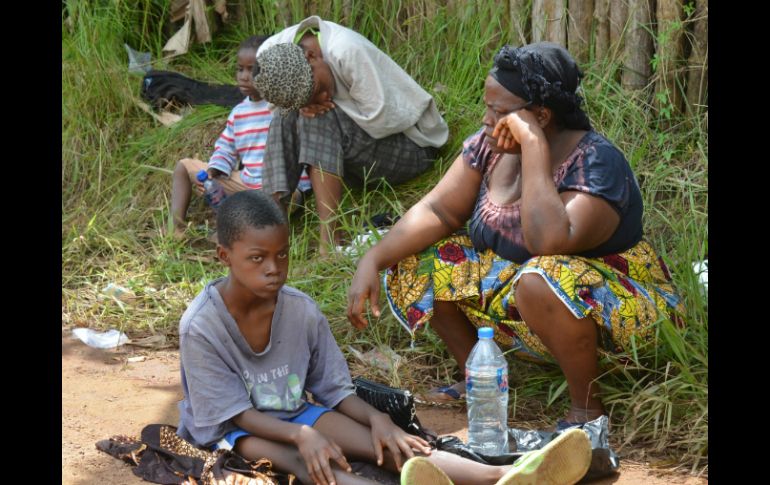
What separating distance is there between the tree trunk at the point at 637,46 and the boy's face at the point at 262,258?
2.80 meters

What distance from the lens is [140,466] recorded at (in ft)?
10.7

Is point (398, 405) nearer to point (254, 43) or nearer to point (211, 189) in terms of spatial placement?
point (211, 189)

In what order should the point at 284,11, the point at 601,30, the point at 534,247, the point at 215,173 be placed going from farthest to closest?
the point at 284,11
the point at 215,173
the point at 601,30
the point at 534,247

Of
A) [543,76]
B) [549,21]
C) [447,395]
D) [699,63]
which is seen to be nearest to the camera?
[543,76]

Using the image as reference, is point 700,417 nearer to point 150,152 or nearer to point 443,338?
point 443,338

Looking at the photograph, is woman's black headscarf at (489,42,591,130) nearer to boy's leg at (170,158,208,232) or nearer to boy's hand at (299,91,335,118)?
boy's hand at (299,91,335,118)

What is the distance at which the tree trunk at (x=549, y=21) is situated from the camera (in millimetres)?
5398

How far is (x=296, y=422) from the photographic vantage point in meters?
3.22

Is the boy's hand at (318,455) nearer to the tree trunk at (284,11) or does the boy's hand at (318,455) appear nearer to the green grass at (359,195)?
the green grass at (359,195)

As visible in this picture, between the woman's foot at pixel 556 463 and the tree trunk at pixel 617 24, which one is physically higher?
the tree trunk at pixel 617 24

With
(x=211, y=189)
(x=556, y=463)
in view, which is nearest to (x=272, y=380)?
(x=556, y=463)

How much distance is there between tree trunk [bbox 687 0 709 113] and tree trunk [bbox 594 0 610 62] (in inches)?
18.7

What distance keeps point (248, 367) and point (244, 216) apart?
49 centimetres

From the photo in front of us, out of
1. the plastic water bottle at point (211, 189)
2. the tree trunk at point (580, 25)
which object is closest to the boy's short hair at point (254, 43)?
the plastic water bottle at point (211, 189)
